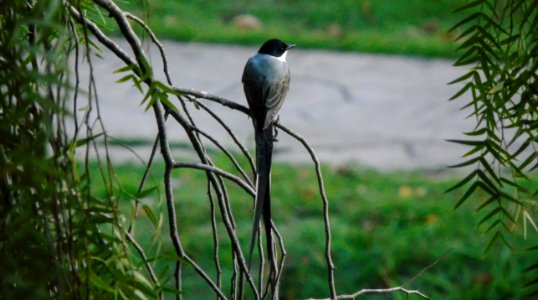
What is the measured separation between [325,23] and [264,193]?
697 cm

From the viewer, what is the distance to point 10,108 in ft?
2.65

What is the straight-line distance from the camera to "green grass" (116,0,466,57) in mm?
7441

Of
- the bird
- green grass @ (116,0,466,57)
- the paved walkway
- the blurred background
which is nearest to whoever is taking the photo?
the bird

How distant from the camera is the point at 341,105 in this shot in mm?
6410

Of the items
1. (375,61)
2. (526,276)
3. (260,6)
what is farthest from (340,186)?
(260,6)

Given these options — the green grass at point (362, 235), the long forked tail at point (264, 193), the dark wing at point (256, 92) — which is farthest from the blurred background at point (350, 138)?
the dark wing at point (256, 92)

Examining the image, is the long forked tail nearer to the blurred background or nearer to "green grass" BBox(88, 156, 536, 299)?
the blurred background

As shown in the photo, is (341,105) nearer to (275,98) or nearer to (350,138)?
(350,138)

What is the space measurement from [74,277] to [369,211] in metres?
3.58

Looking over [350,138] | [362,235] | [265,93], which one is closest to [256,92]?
[265,93]

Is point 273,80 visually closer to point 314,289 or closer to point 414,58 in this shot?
point 314,289

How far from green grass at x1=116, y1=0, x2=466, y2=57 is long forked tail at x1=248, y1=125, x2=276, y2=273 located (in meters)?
5.73

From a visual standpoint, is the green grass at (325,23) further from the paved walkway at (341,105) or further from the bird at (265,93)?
the bird at (265,93)

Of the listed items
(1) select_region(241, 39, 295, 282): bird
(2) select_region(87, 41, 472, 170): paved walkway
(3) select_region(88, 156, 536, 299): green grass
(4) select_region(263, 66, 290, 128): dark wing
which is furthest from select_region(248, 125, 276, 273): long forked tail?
(2) select_region(87, 41, 472, 170): paved walkway
